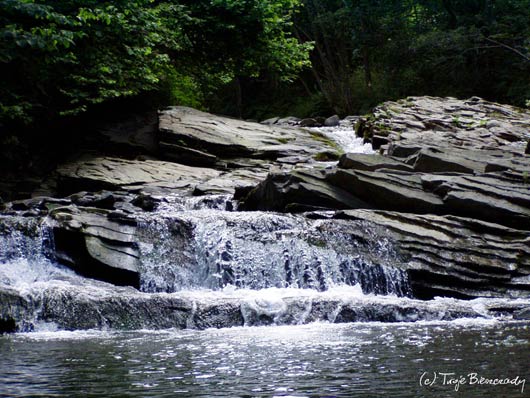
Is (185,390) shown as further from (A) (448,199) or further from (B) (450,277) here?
(A) (448,199)

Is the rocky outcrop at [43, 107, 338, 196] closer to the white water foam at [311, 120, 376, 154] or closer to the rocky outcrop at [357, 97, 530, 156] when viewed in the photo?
the white water foam at [311, 120, 376, 154]

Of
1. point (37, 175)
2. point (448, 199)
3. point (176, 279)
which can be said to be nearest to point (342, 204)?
point (448, 199)

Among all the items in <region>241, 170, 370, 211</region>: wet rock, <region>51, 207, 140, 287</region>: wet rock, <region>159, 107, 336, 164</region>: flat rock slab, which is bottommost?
<region>51, 207, 140, 287</region>: wet rock

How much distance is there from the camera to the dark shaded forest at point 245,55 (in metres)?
16.8

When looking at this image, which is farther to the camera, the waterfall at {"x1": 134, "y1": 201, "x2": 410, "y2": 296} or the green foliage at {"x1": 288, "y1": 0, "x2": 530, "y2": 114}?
the green foliage at {"x1": 288, "y1": 0, "x2": 530, "y2": 114}

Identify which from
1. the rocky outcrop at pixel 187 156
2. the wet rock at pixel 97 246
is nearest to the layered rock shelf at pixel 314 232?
the wet rock at pixel 97 246

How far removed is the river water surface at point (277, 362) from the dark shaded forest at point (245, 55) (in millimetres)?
4274

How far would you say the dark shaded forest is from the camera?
55.3 feet

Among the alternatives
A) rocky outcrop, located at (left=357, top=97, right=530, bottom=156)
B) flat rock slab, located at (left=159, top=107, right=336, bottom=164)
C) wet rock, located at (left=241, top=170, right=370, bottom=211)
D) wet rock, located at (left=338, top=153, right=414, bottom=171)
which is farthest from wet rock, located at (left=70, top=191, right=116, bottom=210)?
rocky outcrop, located at (left=357, top=97, right=530, bottom=156)

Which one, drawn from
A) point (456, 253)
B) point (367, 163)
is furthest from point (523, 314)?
point (367, 163)

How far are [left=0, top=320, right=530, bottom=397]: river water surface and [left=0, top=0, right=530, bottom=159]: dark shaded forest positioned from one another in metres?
4.27

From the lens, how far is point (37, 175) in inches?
774

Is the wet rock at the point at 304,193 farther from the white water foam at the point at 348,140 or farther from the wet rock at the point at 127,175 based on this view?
the white water foam at the point at 348,140

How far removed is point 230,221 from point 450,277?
149 inches
